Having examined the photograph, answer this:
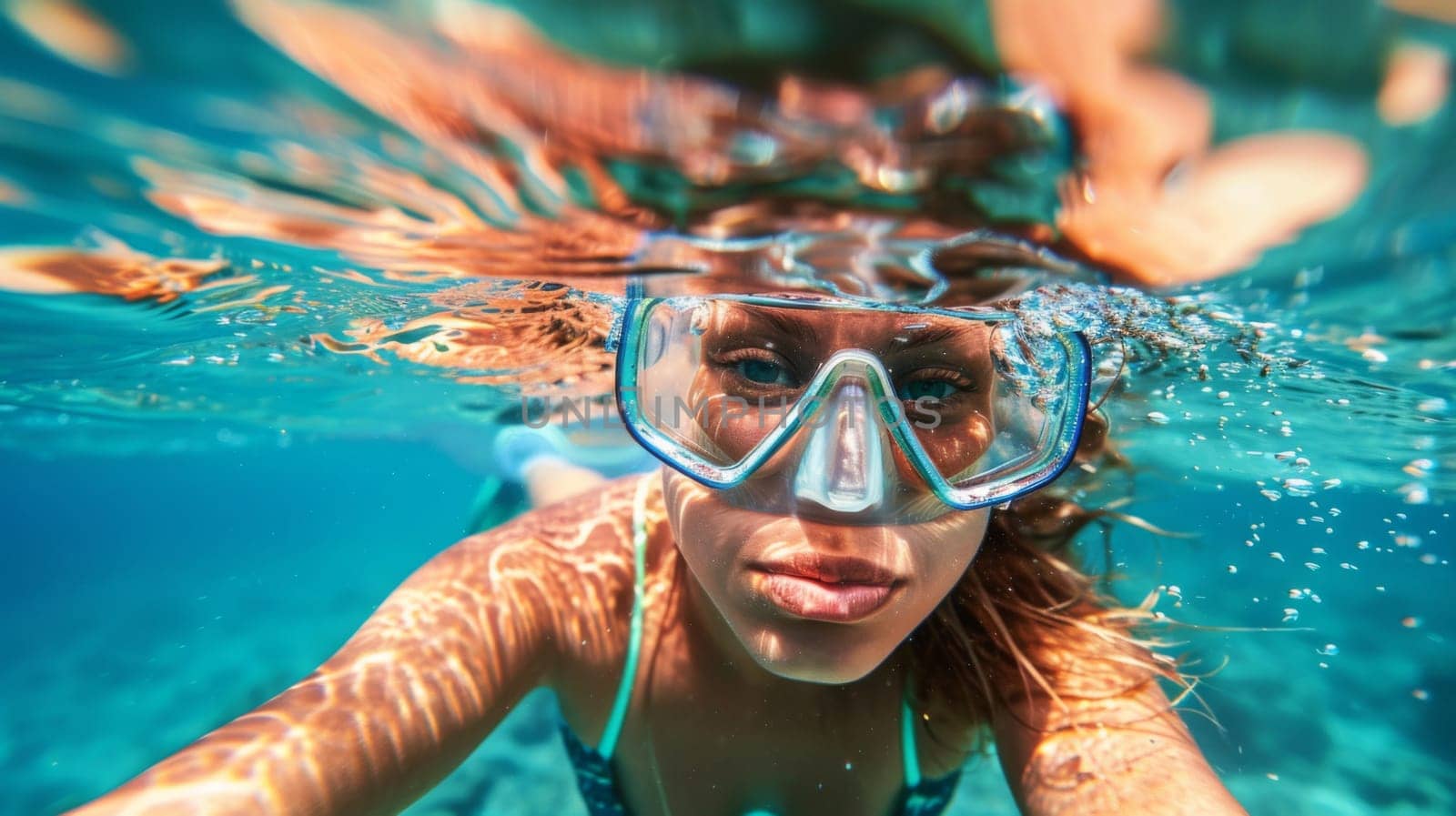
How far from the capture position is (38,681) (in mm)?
14758

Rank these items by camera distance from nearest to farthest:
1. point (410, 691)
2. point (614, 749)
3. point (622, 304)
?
1. point (410, 691)
2. point (614, 749)
3. point (622, 304)

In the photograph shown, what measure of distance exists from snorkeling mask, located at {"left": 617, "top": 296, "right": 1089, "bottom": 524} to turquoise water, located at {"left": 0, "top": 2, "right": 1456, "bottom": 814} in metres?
0.64

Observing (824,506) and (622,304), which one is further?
(622,304)

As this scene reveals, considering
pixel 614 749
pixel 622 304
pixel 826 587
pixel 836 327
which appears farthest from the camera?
pixel 622 304

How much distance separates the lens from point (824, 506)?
8.45ft

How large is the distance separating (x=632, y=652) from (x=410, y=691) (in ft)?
3.78

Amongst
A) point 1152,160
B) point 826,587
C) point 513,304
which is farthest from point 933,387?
point 513,304

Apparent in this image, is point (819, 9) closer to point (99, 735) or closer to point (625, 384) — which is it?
point (625, 384)

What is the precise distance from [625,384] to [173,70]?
2.09 metres

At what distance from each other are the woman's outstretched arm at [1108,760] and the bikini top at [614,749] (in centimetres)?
50

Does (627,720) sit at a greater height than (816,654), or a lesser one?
lesser

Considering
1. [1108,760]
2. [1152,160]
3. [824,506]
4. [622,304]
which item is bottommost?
[1108,760]

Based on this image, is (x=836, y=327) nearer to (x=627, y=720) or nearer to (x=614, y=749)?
(x=627, y=720)

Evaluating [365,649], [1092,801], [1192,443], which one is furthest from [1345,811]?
[365,649]
